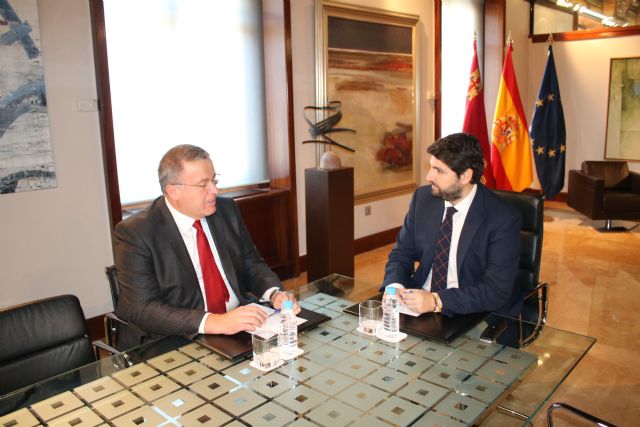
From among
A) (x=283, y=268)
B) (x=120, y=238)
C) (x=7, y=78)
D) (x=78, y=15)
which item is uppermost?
(x=78, y=15)

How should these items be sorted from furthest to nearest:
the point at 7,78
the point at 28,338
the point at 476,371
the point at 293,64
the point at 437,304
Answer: the point at 293,64 < the point at 7,78 < the point at 437,304 < the point at 28,338 < the point at 476,371

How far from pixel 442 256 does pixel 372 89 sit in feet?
10.9

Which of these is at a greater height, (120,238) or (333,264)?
(120,238)

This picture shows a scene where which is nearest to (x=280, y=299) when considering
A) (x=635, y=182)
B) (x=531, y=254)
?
(x=531, y=254)

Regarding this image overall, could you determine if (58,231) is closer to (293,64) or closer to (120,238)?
(120,238)

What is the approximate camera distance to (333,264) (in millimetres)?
4211

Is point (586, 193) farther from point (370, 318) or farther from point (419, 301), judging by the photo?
point (370, 318)

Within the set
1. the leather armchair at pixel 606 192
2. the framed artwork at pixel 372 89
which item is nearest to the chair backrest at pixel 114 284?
the framed artwork at pixel 372 89

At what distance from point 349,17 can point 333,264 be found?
234 cm

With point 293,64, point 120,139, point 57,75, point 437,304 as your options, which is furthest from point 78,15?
point 437,304

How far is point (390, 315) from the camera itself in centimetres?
177

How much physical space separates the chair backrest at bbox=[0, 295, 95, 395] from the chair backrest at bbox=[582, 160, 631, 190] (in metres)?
6.20

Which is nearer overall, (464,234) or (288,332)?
(288,332)

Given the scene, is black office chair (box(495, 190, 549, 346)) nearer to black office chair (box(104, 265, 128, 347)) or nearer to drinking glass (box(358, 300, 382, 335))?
drinking glass (box(358, 300, 382, 335))
